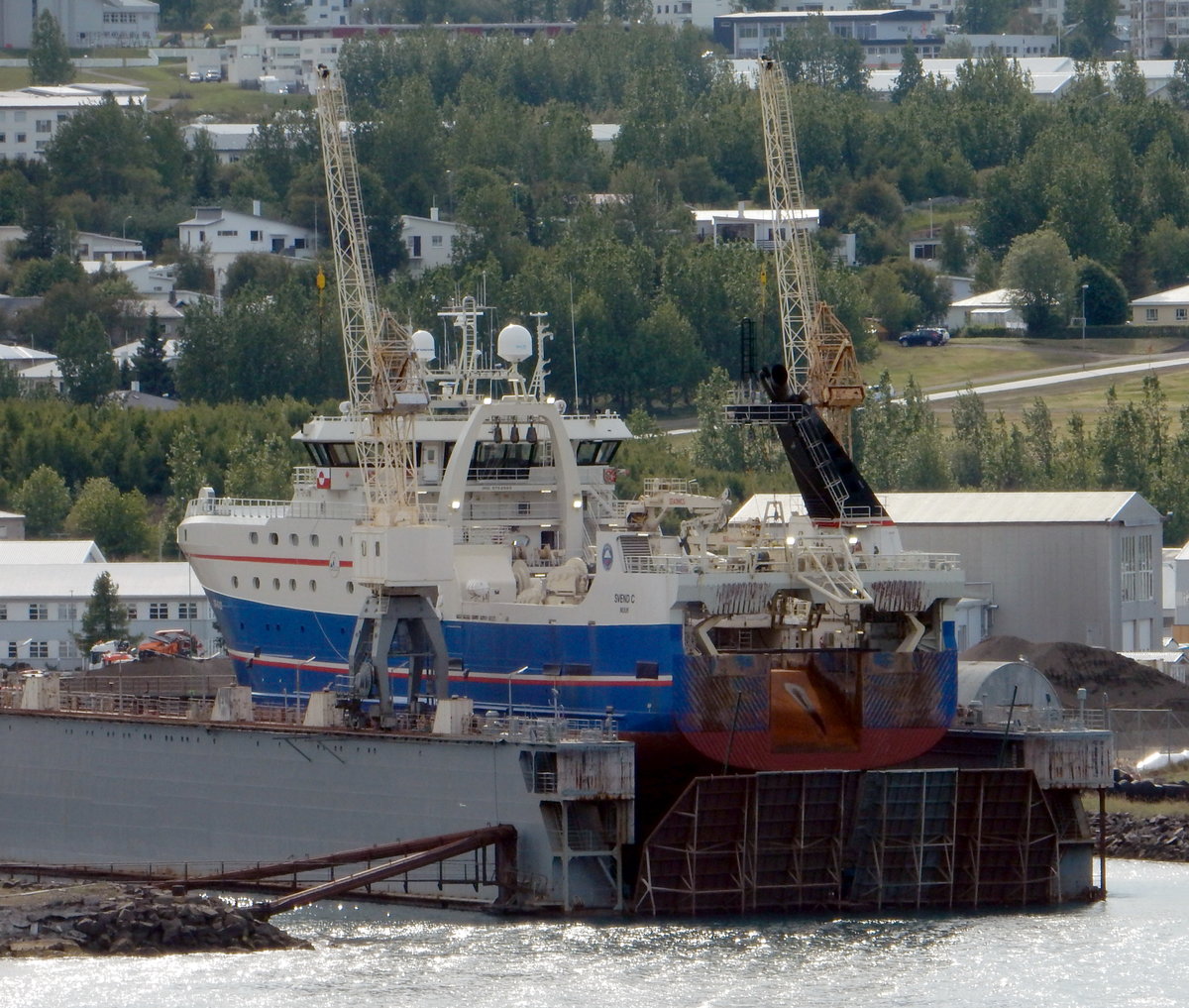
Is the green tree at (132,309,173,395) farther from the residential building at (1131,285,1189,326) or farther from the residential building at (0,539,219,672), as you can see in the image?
the residential building at (1131,285,1189,326)

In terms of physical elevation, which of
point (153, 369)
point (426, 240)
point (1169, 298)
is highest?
point (426, 240)

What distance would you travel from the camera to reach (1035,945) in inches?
1919

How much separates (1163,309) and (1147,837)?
3566 inches

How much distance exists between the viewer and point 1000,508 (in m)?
81.7

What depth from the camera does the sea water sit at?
44562 mm

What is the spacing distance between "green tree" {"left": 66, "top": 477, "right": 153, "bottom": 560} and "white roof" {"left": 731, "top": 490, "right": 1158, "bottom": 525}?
27.9 metres

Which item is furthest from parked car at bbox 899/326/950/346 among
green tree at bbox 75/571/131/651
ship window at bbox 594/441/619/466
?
ship window at bbox 594/441/619/466

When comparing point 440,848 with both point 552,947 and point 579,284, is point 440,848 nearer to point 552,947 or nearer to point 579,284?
point 552,947

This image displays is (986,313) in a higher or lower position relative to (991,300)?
lower

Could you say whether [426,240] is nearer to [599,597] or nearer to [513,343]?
[513,343]

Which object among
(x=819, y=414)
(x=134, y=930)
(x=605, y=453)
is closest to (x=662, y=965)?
(x=134, y=930)

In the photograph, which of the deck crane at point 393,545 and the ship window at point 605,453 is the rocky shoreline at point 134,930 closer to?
the deck crane at point 393,545

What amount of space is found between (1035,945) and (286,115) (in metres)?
131

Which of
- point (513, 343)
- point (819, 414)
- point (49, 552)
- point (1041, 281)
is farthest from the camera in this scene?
point (1041, 281)
